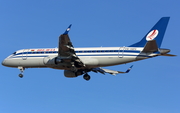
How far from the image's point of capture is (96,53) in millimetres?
48719

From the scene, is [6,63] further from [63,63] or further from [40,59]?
[63,63]

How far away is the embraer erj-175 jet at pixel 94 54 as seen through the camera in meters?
46.0

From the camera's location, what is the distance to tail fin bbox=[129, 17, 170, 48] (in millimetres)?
47281

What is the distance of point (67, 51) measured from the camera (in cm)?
4684

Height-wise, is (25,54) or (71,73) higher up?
(25,54)

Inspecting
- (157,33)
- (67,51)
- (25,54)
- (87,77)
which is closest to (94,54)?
(67,51)

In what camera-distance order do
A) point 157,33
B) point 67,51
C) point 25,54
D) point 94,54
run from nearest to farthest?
point 67,51 < point 157,33 < point 94,54 < point 25,54

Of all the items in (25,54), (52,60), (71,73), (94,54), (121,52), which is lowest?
(71,73)

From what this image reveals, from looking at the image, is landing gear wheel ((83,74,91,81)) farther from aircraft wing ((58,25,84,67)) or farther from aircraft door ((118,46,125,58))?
aircraft door ((118,46,125,58))

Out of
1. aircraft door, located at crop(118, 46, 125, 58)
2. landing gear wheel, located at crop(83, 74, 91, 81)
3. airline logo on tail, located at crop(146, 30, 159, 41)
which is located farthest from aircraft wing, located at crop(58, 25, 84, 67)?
airline logo on tail, located at crop(146, 30, 159, 41)

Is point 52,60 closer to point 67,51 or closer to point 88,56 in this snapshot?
point 67,51

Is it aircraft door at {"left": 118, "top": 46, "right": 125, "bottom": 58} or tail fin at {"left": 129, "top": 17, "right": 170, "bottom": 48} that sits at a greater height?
tail fin at {"left": 129, "top": 17, "right": 170, "bottom": 48}

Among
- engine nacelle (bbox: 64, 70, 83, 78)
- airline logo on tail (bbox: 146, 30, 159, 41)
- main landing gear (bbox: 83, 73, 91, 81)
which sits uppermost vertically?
airline logo on tail (bbox: 146, 30, 159, 41)

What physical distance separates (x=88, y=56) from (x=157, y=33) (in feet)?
30.2
